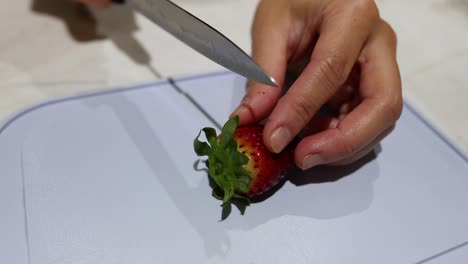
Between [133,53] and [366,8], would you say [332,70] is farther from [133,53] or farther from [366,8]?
[133,53]

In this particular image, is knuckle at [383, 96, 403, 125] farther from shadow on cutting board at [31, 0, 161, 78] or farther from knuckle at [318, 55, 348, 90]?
shadow on cutting board at [31, 0, 161, 78]

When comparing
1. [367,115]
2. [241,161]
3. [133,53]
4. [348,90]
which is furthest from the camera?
[133,53]

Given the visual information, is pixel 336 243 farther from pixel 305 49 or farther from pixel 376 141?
pixel 305 49

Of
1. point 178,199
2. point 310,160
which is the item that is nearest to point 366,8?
point 310,160

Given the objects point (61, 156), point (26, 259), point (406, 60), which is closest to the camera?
point (26, 259)

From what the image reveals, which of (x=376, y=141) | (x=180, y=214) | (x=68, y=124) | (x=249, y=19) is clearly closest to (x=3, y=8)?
(x=68, y=124)

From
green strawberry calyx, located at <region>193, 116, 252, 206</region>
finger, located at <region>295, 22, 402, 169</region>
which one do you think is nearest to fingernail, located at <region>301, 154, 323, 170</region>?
finger, located at <region>295, 22, 402, 169</region>
